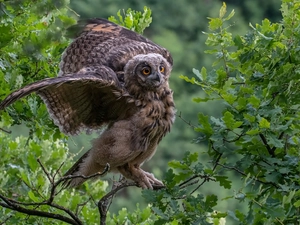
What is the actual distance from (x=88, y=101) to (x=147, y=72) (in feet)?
1.21

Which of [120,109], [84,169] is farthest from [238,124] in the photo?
[84,169]

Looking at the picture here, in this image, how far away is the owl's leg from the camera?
427 cm

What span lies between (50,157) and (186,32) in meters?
20.1

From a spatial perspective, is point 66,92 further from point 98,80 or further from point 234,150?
point 234,150

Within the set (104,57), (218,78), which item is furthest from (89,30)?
(218,78)

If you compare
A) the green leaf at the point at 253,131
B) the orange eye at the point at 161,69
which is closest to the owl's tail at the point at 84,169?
the orange eye at the point at 161,69

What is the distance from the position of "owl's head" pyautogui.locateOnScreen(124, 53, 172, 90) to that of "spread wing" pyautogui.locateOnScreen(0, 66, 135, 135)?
0.30 feet

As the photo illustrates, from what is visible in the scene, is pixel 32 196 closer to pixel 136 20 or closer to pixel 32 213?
pixel 32 213

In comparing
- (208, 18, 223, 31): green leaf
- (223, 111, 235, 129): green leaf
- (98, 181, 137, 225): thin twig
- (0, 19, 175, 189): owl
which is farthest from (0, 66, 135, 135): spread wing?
(223, 111, 235, 129): green leaf

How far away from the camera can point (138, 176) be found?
4.33 meters

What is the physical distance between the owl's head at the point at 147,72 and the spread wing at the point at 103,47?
0.59 ft

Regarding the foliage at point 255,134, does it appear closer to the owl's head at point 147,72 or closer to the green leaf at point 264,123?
A: the green leaf at point 264,123

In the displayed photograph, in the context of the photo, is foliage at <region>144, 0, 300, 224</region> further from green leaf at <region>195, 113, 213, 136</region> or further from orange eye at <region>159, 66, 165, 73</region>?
orange eye at <region>159, 66, 165, 73</region>

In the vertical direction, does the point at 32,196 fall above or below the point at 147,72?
below
